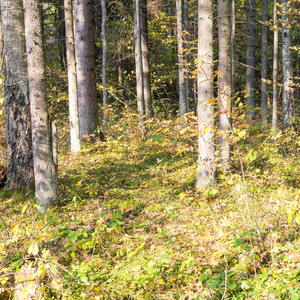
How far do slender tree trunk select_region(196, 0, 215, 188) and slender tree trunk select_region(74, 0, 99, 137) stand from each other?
486 centimetres

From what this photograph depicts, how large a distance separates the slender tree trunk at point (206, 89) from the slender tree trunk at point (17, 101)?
339 cm

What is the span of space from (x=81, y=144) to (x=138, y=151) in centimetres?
182

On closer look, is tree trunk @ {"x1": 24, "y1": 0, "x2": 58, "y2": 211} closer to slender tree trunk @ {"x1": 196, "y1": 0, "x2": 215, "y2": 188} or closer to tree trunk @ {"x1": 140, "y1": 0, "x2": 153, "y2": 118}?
slender tree trunk @ {"x1": 196, "y1": 0, "x2": 215, "y2": 188}

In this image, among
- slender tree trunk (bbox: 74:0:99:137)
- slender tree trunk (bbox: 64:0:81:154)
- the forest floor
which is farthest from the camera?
slender tree trunk (bbox: 74:0:99:137)

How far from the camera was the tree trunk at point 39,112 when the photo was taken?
4.66m

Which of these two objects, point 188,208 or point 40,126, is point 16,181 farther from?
point 188,208

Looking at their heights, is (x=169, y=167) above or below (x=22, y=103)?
below

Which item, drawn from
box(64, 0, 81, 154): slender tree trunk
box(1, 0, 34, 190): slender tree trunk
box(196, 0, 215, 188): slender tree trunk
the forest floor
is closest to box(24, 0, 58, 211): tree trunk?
the forest floor

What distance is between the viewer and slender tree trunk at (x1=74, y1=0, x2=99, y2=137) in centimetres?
912

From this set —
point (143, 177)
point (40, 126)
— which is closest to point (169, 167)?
point (143, 177)

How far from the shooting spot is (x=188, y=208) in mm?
5039

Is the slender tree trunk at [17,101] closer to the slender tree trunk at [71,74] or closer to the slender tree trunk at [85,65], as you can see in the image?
the slender tree trunk at [71,74]

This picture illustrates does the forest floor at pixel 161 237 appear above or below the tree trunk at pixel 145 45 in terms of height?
below

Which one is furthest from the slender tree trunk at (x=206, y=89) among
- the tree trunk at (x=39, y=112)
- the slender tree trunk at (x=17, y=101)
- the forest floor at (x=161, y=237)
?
the slender tree trunk at (x=17, y=101)
